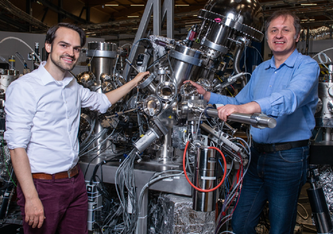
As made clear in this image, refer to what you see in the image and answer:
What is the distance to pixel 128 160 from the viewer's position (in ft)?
5.51

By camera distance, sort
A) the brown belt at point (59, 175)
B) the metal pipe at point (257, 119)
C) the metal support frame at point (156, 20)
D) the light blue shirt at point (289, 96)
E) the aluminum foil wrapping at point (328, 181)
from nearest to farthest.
A: the metal pipe at point (257, 119)
the light blue shirt at point (289, 96)
the brown belt at point (59, 175)
the aluminum foil wrapping at point (328, 181)
the metal support frame at point (156, 20)

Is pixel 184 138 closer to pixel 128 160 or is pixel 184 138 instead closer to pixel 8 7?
pixel 128 160

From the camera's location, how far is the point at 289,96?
109 centimetres

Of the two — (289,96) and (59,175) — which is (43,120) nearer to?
(59,175)

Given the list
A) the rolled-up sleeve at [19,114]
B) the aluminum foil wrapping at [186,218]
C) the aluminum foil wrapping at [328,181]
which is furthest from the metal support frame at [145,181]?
Result: the aluminum foil wrapping at [328,181]

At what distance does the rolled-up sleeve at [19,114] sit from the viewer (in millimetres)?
1150

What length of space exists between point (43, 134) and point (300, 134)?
3.76 feet

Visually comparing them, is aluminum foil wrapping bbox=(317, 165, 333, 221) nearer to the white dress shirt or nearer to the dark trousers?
the dark trousers

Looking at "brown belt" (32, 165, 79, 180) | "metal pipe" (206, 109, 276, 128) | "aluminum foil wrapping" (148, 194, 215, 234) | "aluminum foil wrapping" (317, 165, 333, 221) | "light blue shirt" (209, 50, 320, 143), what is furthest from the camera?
"aluminum foil wrapping" (317, 165, 333, 221)

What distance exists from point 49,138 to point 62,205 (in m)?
0.31

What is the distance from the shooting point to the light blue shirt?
1.08m

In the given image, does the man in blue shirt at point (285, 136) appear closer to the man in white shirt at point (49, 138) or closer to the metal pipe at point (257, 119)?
the metal pipe at point (257, 119)

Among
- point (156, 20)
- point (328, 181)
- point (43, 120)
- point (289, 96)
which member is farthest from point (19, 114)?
point (328, 181)

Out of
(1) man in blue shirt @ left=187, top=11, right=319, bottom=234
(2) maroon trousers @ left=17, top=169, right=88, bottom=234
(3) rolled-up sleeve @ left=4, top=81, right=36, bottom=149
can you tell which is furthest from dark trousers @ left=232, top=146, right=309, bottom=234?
(3) rolled-up sleeve @ left=4, top=81, right=36, bottom=149
